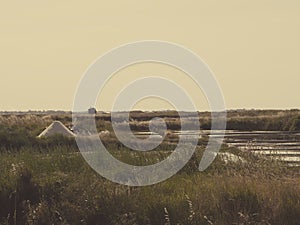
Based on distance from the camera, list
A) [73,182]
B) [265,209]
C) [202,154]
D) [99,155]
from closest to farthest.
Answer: [265,209], [73,182], [99,155], [202,154]

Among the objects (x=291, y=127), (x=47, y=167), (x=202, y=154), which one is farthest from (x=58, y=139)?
(x=291, y=127)

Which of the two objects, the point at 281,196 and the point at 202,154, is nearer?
the point at 281,196

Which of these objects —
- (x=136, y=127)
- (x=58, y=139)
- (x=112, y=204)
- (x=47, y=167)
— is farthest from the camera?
(x=136, y=127)

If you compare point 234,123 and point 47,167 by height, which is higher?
point 234,123

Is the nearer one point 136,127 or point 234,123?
point 136,127

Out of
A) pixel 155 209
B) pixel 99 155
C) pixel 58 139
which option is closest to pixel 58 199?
pixel 155 209

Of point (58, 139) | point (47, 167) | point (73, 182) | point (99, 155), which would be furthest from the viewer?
point (58, 139)

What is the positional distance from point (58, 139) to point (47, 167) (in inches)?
593

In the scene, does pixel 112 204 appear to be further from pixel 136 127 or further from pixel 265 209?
pixel 136 127

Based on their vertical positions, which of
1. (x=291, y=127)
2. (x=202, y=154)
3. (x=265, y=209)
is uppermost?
(x=291, y=127)

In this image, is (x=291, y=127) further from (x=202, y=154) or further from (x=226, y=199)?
(x=226, y=199)

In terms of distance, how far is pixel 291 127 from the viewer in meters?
65.5

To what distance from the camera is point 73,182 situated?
486 inches

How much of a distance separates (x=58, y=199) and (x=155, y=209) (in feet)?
5.91
